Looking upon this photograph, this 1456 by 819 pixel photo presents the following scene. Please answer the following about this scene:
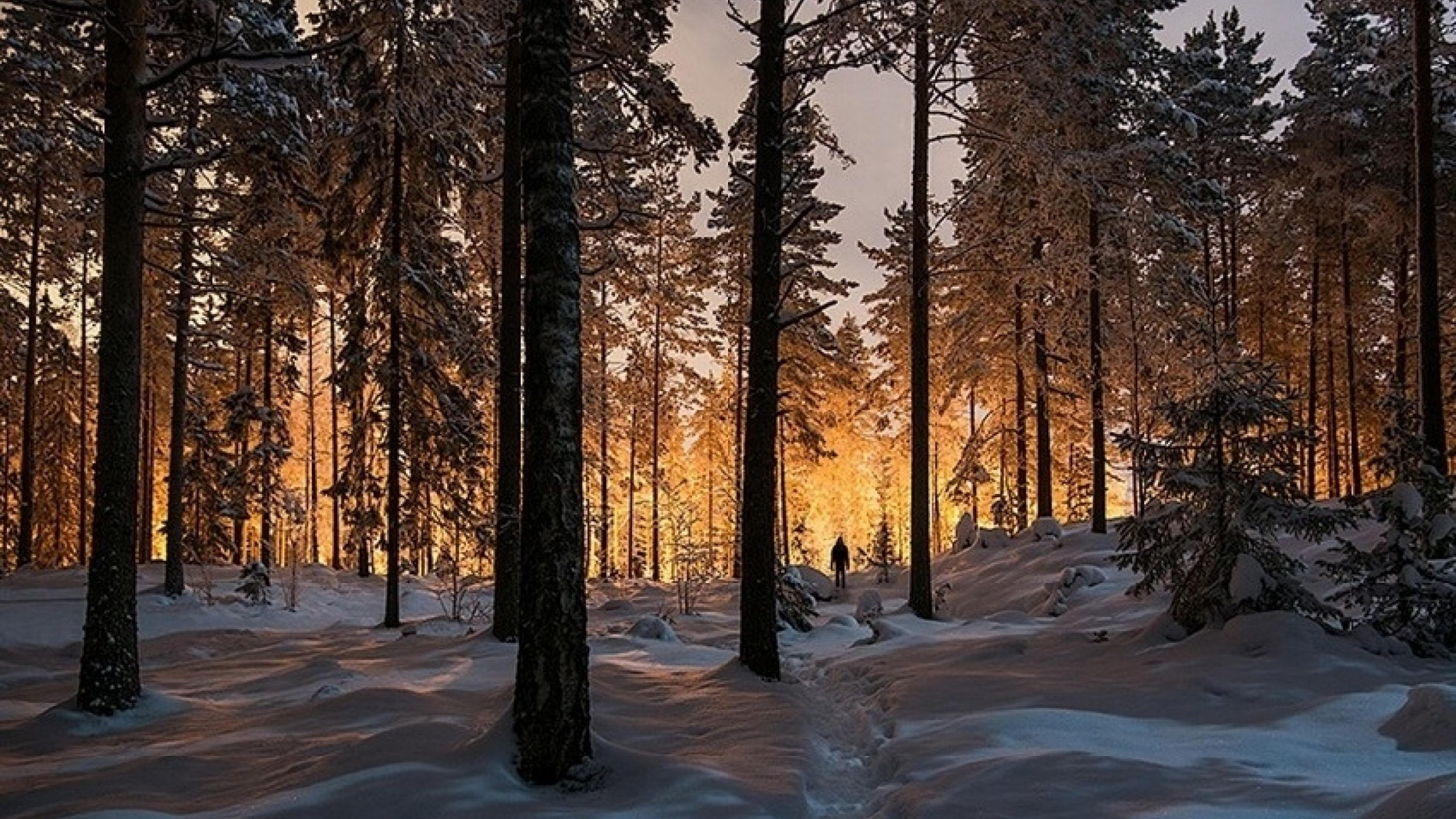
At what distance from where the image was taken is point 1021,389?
81.0 ft

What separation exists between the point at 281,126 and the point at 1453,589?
51.0 feet

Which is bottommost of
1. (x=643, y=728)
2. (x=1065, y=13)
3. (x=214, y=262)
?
(x=643, y=728)

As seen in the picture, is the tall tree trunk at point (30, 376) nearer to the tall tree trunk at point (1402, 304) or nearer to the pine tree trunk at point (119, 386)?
the pine tree trunk at point (119, 386)

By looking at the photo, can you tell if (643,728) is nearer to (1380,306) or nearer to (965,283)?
(965,283)

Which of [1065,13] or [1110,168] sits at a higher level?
[1065,13]

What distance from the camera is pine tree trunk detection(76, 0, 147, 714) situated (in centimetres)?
773

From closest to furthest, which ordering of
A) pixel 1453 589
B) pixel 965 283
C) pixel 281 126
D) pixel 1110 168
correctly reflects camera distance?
pixel 1453 589
pixel 281 126
pixel 1110 168
pixel 965 283

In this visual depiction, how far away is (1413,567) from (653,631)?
9.70m

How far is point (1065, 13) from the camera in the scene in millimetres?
14703

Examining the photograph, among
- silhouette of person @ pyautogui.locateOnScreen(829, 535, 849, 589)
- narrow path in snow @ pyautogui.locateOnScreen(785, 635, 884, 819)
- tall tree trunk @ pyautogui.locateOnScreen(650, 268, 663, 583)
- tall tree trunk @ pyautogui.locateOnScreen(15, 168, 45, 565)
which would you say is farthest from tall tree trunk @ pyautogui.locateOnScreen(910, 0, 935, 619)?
tall tree trunk @ pyautogui.locateOnScreen(15, 168, 45, 565)

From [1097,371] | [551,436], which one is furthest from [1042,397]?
[551,436]

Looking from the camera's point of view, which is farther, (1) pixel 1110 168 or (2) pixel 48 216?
(2) pixel 48 216

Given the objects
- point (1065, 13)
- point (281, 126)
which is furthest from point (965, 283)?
point (281, 126)

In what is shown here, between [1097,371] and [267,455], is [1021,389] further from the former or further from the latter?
[267,455]
